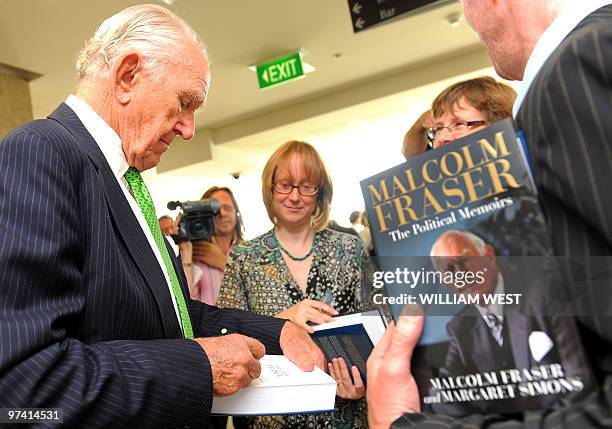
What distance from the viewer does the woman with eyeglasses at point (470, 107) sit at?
155 cm

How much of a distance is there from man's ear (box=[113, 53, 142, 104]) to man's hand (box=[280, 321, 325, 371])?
2.15ft

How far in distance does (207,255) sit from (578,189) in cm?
270

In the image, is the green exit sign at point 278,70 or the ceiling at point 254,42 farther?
the green exit sign at point 278,70

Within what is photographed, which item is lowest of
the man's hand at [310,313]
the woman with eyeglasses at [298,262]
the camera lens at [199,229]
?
the man's hand at [310,313]

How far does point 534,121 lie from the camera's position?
62 cm

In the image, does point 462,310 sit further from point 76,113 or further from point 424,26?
point 424,26

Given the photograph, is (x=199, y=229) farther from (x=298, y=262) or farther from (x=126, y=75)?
(x=126, y=75)

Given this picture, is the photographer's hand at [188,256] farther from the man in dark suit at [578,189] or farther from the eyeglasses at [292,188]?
the man in dark suit at [578,189]

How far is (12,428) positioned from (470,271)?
2.34 ft

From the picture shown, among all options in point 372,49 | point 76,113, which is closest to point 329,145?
point 372,49

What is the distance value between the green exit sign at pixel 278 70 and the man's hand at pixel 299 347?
16.0 ft

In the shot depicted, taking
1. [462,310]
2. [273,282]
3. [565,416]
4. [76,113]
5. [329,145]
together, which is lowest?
[565,416]

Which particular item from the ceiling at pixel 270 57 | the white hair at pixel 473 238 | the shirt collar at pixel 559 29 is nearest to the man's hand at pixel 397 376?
the white hair at pixel 473 238

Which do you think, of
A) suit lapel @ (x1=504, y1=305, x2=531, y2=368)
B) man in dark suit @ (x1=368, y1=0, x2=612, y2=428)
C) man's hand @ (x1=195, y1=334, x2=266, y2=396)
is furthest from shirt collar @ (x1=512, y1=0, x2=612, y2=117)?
man's hand @ (x1=195, y1=334, x2=266, y2=396)
